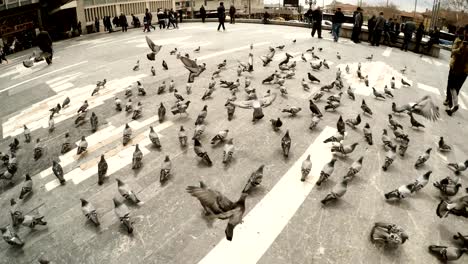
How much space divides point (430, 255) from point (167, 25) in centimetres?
2425

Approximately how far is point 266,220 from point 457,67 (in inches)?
280

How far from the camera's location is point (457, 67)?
820cm

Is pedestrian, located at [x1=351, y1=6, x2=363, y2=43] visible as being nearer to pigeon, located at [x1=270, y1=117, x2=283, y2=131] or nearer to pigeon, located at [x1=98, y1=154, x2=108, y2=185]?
pigeon, located at [x1=270, y1=117, x2=283, y2=131]

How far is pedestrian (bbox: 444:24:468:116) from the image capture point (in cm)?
802

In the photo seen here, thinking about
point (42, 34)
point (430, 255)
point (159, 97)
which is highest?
point (42, 34)

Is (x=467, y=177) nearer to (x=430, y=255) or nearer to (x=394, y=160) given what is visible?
(x=394, y=160)

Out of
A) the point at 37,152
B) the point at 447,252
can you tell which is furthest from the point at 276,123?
the point at 37,152

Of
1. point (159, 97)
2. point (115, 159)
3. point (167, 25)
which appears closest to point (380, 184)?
point (115, 159)

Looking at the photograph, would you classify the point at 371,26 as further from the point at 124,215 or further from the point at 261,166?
the point at 124,215

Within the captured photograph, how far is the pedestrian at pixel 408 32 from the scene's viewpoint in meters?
14.8

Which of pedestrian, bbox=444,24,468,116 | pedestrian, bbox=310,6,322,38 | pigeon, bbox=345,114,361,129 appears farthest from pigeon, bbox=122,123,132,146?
pedestrian, bbox=310,6,322,38

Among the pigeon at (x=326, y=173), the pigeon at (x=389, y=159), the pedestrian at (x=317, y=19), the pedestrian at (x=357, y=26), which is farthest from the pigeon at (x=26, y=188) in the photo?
the pedestrian at (x=357, y=26)

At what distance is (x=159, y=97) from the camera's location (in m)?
9.50

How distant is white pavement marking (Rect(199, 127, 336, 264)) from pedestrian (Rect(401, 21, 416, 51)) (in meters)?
12.3
